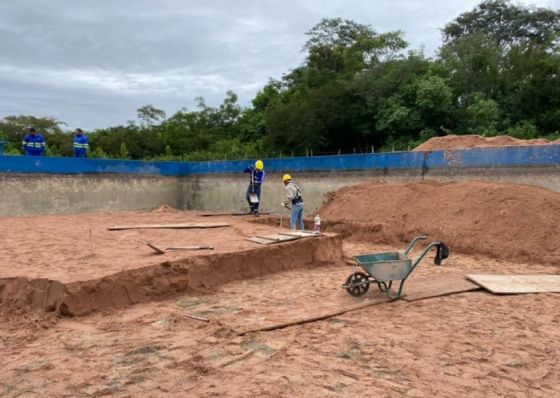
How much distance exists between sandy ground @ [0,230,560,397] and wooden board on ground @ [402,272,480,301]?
20cm

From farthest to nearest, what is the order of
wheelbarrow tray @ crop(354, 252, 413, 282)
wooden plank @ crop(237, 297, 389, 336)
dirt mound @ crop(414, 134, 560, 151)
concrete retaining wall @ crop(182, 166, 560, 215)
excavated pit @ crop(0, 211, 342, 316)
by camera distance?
1. dirt mound @ crop(414, 134, 560, 151)
2. concrete retaining wall @ crop(182, 166, 560, 215)
3. wheelbarrow tray @ crop(354, 252, 413, 282)
4. excavated pit @ crop(0, 211, 342, 316)
5. wooden plank @ crop(237, 297, 389, 336)

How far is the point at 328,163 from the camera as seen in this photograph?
1708cm

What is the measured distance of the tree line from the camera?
23172mm

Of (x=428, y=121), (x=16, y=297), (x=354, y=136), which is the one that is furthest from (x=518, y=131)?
(x=16, y=297)

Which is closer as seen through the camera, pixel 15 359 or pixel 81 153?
pixel 15 359

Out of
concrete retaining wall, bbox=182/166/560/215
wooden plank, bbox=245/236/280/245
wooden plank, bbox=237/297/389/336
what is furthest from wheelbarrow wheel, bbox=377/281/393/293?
concrete retaining wall, bbox=182/166/560/215

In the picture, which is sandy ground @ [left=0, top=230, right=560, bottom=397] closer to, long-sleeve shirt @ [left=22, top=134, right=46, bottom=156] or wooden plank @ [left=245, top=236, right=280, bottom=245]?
wooden plank @ [left=245, top=236, right=280, bottom=245]

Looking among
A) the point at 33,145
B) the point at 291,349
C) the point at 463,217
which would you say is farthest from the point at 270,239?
the point at 33,145

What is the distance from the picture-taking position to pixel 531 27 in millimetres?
34531

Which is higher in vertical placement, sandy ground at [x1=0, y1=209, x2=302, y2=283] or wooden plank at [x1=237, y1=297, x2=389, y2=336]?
sandy ground at [x1=0, y1=209, x2=302, y2=283]

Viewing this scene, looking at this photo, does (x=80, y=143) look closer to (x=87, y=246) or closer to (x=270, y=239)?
(x=87, y=246)

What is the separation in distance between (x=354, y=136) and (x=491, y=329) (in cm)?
2193

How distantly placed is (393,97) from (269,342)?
20.9m

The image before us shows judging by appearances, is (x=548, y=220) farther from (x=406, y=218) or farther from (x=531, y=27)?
→ (x=531, y=27)
